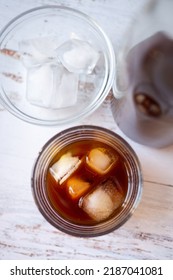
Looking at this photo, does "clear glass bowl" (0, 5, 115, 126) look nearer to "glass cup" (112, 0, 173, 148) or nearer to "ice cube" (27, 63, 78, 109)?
"ice cube" (27, 63, 78, 109)

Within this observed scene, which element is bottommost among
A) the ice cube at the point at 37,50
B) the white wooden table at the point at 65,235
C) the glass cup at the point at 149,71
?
the white wooden table at the point at 65,235

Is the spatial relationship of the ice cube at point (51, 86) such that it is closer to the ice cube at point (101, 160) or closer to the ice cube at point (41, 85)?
the ice cube at point (41, 85)

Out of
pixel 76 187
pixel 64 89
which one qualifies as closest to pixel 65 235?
pixel 76 187

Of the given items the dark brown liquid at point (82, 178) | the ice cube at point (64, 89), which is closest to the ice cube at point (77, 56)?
the ice cube at point (64, 89)

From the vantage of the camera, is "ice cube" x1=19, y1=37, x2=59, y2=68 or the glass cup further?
"ice cube" x1=19, y1=37, x2=59, y2=68

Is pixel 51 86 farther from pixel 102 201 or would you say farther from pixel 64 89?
pixel 102 201

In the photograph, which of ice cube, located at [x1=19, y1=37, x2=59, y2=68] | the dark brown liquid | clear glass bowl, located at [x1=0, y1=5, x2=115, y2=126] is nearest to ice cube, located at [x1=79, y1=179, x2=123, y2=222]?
the dark brown liquid
